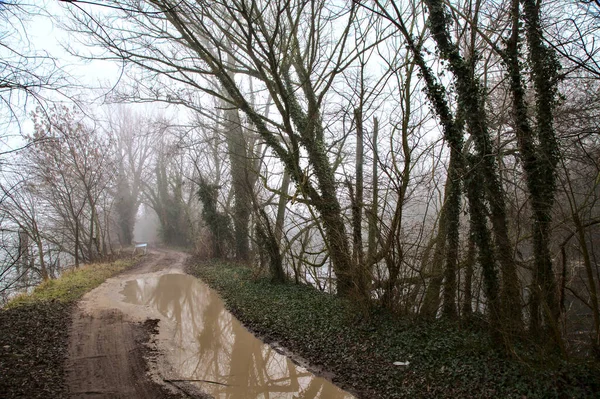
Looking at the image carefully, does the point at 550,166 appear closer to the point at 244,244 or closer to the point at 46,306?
the point at 46,306

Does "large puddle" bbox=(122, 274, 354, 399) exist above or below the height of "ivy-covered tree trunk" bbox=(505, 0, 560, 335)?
below

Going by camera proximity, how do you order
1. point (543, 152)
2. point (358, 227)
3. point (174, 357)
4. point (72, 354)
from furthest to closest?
point (358, 227), point (174, 357), point (72, 354), point (543, 152)

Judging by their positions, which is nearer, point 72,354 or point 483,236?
point 483,236

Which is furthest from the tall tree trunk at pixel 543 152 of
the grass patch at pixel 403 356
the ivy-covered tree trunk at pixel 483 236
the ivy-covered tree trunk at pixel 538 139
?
the grass patch at pixel 403 356

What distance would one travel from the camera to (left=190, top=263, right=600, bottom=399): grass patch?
484cm

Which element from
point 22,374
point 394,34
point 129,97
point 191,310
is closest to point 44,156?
point 129,97

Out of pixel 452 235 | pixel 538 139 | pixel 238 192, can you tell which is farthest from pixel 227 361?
pixel 238 192

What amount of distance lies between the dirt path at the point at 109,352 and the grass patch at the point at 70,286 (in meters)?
0.60

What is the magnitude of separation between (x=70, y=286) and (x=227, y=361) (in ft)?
27.2

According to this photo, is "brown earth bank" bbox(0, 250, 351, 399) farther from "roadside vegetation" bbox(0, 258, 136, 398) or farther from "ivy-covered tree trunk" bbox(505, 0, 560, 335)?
"ivy-covered tree trunk" bbox(505, 0, 560, 335)

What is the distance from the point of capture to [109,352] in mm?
7109

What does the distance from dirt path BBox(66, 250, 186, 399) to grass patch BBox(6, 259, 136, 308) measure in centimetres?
60

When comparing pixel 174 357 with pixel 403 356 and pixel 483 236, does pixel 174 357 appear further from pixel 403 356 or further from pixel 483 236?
pixel 483 236

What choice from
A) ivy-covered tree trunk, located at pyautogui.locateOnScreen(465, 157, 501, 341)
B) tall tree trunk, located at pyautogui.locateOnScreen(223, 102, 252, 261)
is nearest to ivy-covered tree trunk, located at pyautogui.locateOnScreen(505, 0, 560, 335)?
ivy-covered tree trunk, located at pyautogui.locateOnScreen(465, 157, 501, 341)
